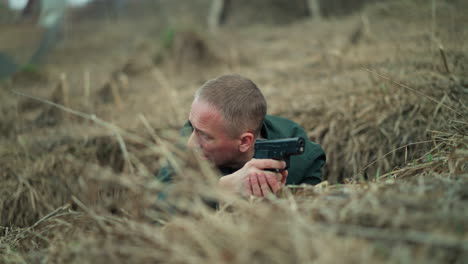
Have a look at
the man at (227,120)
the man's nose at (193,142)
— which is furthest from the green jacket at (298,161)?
the man's nose at (193,142)

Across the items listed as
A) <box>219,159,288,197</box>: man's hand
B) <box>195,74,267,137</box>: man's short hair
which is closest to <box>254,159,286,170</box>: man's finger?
<box>219,159,288,197</box>: man's hand

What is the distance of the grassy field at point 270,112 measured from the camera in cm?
108

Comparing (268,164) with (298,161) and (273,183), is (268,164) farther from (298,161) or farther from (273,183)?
(298,161)


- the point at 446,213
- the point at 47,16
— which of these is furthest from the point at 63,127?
the point at 47,16

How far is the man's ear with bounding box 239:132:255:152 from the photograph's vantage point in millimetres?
2055

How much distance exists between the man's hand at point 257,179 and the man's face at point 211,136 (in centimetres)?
26

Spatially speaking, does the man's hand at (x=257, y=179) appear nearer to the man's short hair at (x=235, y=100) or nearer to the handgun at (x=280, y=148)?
the handgun at (x=280, y=148)

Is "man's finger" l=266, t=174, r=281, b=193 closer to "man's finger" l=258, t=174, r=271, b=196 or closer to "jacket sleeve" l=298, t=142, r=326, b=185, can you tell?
"man's finger" l=258, t=174, r=271, b=196

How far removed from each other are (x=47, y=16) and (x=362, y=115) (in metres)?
5.42

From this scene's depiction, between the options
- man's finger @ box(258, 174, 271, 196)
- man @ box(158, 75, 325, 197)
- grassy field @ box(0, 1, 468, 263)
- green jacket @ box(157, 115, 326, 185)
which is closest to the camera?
grassy field @ box(0, 1, 468, 263)

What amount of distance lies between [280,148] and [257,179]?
162 mm

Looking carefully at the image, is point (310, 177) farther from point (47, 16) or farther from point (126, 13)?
point (126, 13)

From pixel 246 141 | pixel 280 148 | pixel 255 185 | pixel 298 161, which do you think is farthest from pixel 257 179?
pixel 298 161

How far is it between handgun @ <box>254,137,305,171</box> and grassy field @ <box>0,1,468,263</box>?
0.20 metres
